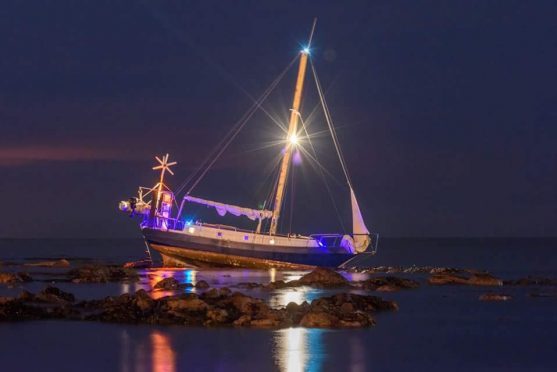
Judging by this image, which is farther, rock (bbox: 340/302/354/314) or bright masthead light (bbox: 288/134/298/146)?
bright masthead light (bbox: 288/134/298/146)

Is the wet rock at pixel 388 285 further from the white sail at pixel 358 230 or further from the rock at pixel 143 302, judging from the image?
the rock at pixel 143 302

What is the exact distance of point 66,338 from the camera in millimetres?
29906

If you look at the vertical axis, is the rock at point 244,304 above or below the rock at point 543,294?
below

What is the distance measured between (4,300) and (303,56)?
126 feet

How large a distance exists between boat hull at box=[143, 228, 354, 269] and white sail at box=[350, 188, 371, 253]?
3559 mm

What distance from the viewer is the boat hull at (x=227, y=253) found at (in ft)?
224

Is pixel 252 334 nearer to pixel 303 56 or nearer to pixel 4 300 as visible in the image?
pixel 4 300

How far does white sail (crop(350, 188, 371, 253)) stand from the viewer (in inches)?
2884

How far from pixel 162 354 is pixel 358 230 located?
4855cm

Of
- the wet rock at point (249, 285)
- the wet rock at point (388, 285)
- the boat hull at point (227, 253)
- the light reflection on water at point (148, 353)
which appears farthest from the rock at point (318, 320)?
the boat hull at point (227, 253)

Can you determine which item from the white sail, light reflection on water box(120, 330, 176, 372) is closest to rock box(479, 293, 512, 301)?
light reflection on water box(120, 330, 176, 372)

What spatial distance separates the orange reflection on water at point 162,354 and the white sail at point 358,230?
43.6 meters

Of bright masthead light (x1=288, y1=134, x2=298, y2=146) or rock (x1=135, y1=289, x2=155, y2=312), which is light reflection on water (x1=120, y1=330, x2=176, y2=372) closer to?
rock (x1=135, y1=289, x2=155, y2=312)

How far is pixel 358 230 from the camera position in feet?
244
